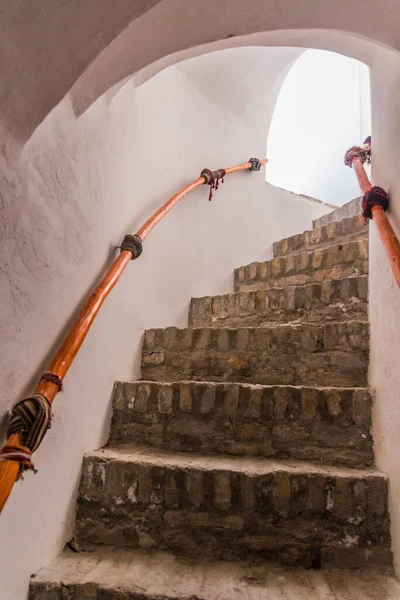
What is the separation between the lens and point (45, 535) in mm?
928

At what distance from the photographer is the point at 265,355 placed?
1.41 m

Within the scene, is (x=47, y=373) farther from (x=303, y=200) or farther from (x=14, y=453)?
(x=303, y=200)

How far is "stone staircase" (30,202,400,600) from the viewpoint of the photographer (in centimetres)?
89

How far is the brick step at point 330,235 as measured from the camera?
2.02m

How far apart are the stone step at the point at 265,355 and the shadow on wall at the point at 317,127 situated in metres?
2.83

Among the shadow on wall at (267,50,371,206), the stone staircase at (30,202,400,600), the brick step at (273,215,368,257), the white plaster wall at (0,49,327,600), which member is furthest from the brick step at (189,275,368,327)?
the shadow on wall at (267,50,371,206)

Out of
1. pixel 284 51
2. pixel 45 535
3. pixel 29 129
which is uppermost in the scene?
pixel 284 51

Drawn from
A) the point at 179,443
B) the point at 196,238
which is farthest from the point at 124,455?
the point at 196,238

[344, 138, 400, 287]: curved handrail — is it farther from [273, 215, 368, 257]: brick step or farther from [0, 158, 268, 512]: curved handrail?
[0, 158, 268, 512]: curved handrail

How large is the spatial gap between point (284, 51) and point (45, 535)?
3088 millimetres

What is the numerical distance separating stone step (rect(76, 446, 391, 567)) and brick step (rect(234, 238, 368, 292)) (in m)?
0.98

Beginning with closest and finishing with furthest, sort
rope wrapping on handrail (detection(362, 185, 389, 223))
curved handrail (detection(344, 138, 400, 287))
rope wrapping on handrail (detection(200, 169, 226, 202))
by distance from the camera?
curved handrail (detection(344, 138, 400, 287)) → rope wrapping on handrail (detection(362, 185, 389, 223)) → rope wrapping on handrail (detection(200, 169, 226, 202))

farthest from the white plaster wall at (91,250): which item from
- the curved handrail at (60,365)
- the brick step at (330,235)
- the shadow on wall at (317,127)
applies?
the shadow on wall at (317,127)

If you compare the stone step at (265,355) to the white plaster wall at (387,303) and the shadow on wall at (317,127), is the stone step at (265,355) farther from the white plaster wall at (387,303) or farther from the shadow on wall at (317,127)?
the shadow on wall at (317,127)
